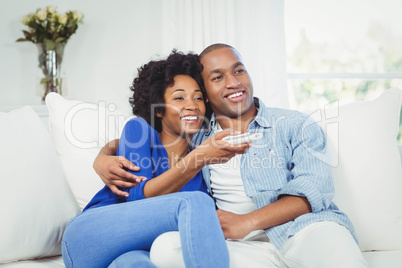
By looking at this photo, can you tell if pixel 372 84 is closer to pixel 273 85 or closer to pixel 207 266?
pixel 273 85

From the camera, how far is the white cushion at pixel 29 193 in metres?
1.09

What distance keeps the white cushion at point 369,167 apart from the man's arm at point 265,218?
0.22m

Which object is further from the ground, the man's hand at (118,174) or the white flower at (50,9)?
the white flower at (50,9)

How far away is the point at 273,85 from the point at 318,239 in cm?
152

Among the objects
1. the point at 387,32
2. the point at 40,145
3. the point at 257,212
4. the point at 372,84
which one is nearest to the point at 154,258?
the point at 257,212

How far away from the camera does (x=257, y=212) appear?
3.99ft

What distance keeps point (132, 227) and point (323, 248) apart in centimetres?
51

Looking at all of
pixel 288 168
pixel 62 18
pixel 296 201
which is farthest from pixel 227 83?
pixel 62 18

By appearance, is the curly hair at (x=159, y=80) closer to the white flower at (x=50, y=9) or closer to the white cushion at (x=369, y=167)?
the white cushion at (x=369, y=167)

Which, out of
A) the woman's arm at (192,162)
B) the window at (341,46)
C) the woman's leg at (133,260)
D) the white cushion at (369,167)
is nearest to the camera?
the woman's leg at (133,260)

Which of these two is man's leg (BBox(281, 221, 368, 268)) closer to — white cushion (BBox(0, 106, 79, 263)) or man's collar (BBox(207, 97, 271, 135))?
man's collar (BBox(207, 97, 271, 135))

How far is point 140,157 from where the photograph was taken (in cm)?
124

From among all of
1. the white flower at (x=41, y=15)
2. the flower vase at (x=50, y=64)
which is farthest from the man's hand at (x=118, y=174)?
the white flower at (x=41, y=15)

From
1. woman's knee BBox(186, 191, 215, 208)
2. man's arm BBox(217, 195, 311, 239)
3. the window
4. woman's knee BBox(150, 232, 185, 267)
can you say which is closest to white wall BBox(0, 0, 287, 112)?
the window
